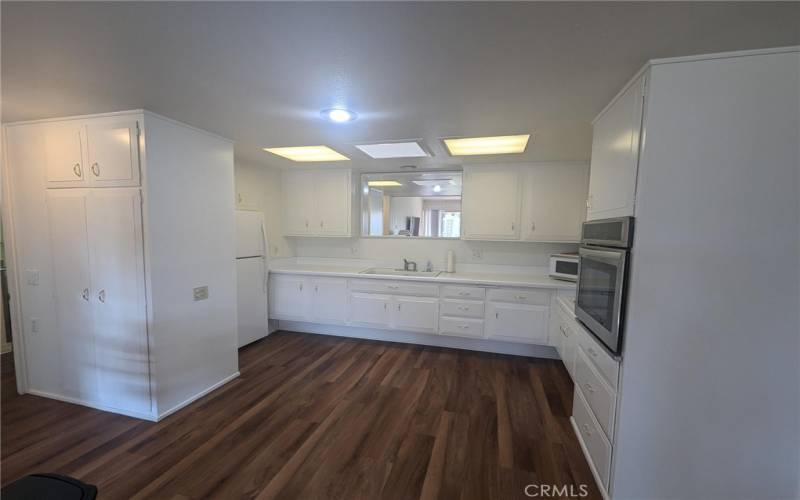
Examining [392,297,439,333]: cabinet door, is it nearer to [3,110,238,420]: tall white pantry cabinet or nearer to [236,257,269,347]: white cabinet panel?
[236,257,269,347]: white cabinet panel

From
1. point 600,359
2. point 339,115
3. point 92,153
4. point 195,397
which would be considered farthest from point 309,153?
point 600,359

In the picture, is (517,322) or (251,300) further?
(251,300)

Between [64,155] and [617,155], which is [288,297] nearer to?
[64,155]

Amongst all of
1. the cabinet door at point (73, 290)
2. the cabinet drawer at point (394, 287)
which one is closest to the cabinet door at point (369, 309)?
the cabinet drawer at point (394, 287)

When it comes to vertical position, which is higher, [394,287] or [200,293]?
[200,293]

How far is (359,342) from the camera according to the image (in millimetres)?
3912

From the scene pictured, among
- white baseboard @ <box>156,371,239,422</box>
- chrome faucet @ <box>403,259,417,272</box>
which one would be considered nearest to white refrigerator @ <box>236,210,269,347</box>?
white baseboard @ <box>156,371,239,422</box>

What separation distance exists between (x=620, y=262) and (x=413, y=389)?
2.00 metres

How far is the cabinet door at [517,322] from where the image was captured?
3230 millimetres

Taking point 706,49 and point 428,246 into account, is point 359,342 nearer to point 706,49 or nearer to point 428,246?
point 428,246

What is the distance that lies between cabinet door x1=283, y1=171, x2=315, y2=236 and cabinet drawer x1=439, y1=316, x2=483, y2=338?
7.32 feet

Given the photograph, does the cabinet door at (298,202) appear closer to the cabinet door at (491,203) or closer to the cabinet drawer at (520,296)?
the cabinet door at (491,203)

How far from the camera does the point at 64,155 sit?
7.59 feet

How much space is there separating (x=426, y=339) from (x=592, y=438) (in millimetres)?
2151
